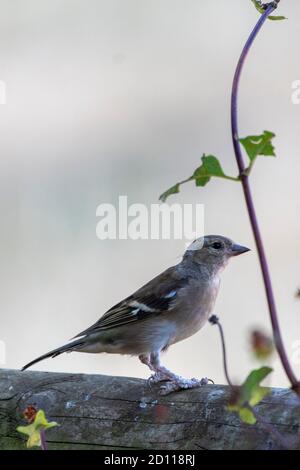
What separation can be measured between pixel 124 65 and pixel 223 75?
0.80 metres

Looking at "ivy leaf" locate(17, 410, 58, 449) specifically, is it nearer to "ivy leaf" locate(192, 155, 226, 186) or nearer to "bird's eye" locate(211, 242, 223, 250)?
Result: "ivy leaf" locate(192, 155, 226, 186)

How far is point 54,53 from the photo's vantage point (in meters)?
7.25

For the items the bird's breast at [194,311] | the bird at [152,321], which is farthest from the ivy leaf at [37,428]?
the bird's breast at [194,311]

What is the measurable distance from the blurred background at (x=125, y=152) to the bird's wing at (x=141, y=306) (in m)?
0.93

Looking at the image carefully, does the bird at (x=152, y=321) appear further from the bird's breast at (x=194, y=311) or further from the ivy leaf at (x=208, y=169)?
the ivy leaf at (x=208, y=169)

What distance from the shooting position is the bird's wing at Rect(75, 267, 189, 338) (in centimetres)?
368

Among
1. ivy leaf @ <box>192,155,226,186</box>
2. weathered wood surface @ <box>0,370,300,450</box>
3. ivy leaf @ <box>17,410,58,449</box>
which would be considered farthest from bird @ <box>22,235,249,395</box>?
ivy leaf @ <box>192,155,226,186</box>

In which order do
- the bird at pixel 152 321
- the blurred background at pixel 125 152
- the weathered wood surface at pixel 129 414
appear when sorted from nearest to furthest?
the weathered wood surface at pixel 129 414 < the bird at pixel 152 321 < the blurred background at pixel 125 152

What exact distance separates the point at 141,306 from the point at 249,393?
8.38 ft

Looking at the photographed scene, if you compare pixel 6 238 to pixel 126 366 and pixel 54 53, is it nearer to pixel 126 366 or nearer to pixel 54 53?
pixel 126 366

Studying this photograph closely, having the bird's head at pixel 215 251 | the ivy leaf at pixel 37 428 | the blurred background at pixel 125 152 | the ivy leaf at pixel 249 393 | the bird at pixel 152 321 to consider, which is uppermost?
the blurred background at pixel 125 152

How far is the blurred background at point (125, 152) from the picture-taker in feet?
17.6

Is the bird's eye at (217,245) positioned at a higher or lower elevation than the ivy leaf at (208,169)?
higher
